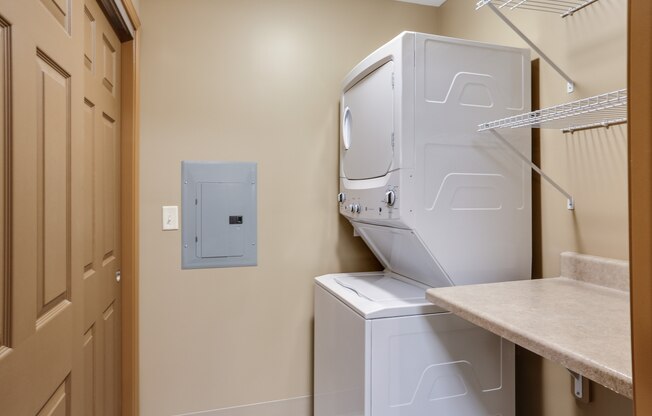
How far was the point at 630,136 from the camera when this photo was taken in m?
0.37

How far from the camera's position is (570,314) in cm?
114

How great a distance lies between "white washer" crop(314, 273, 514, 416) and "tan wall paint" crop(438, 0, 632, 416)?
193 millimetres

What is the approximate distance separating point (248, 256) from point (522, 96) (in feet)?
5.30

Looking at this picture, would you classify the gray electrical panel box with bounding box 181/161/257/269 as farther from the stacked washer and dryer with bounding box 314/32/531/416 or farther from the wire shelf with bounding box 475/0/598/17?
the wire shelf with bounding box 475/0/598/17

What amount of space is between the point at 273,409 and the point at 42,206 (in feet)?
6.04

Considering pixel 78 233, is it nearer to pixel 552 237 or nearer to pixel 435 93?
pixel 435 93

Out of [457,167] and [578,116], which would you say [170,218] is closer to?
[457,167]

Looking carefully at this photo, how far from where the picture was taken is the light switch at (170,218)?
6.99 ft

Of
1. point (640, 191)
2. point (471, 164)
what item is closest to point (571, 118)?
point (471, 164)

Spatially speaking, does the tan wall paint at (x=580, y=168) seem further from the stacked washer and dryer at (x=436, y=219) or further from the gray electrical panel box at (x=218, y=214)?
the gray electrical panel box at (x=218, y=214)

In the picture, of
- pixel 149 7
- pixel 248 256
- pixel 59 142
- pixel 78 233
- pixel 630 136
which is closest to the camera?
pixel 630 136

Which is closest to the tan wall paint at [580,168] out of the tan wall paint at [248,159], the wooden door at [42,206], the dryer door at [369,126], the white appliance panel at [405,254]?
the white appliance panel at [405,254]

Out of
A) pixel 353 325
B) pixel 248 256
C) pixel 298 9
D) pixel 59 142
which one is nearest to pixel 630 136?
pixel 59 142

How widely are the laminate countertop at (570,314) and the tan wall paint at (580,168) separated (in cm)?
10
